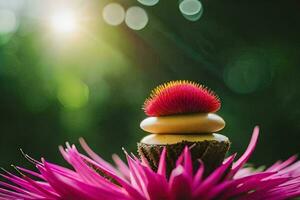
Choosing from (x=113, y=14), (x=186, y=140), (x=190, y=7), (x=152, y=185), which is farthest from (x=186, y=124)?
(x=113, y=14)

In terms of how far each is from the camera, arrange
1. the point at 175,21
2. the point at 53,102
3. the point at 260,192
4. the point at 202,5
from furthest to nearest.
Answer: the point at 53,102, the point at 175,21, the point at 202,5, the point at 260,192

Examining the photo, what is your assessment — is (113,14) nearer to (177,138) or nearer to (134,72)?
(134,72)

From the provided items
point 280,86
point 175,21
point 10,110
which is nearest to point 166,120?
point 280,86

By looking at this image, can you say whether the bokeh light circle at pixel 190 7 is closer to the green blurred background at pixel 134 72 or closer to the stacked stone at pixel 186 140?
the green blurred background at pixel 134 72

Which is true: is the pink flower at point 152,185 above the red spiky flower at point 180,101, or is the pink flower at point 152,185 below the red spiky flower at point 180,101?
below

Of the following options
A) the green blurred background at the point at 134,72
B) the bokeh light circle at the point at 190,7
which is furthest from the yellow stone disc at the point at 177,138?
the bokeh light circle at the point at 190,7

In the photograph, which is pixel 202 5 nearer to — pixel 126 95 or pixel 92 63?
pixel 126 95
